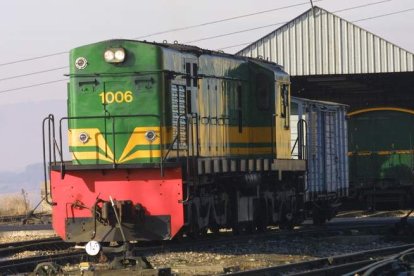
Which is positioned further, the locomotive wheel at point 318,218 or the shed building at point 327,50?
the shed building at point 327,50

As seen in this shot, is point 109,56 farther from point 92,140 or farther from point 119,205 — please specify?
point 119,205

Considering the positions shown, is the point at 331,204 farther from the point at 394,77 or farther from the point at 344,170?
the point at 394,77

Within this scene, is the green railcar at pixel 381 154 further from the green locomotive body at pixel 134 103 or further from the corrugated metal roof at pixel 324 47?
the green locomotive body at pixel 134 103

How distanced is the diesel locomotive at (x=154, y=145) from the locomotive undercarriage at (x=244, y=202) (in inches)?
1.3

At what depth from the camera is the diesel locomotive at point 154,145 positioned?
13984mm

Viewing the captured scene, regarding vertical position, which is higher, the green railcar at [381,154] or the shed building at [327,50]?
the shed building at [327,50]

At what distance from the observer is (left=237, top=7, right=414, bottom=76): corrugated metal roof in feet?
107

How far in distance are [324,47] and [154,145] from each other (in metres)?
19.9

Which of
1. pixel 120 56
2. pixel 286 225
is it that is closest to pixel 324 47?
pixel 286 225

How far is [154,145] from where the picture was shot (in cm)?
1449

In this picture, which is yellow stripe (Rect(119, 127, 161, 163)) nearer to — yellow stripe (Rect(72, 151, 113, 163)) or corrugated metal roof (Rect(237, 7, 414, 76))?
yellow stripe (Rect(72, 151, 113, 163))

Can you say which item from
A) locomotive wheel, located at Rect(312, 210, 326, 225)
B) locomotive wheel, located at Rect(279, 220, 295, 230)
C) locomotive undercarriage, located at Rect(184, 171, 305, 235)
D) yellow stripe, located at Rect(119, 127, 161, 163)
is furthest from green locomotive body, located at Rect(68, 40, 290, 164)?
locomotive wheel, located at Rect(312, 210, 326, 225)

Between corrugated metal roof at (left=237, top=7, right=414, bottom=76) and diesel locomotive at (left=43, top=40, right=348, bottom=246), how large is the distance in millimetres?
15167

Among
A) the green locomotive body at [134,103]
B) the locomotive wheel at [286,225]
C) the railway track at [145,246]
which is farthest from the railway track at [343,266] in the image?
the locomotive wheel at [286,225]
